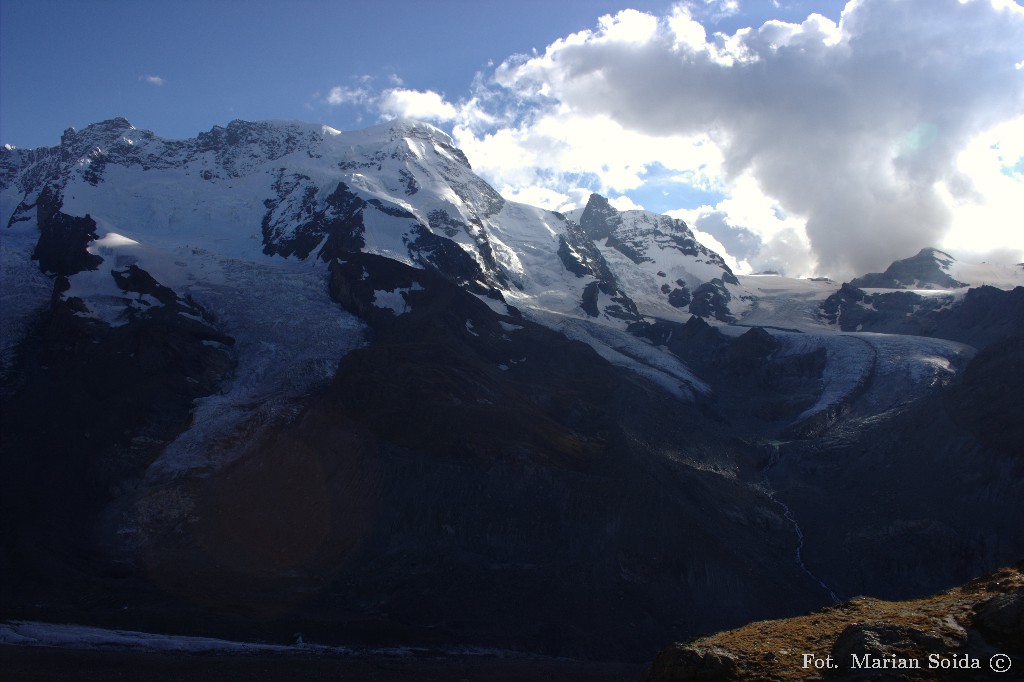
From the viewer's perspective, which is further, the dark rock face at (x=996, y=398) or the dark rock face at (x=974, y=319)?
the dark rock face at (x=974, y=319)

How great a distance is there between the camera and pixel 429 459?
84.0 meters

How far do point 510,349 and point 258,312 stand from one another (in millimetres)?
39786

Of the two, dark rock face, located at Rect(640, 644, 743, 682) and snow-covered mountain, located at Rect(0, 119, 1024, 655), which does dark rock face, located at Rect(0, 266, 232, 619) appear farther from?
dark rock face, located at Rect(640, 644, 743, 682)

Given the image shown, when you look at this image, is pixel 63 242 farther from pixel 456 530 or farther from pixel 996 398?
pixel 996 398

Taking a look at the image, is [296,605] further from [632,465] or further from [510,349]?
[510,349]

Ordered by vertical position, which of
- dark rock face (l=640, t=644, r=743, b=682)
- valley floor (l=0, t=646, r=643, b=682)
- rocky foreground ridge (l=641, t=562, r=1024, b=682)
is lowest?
valley floor (l=0, t=646, r=643, b=682)

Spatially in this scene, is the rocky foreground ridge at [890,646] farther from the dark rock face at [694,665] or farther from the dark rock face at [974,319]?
the dark rock face at [974,319]

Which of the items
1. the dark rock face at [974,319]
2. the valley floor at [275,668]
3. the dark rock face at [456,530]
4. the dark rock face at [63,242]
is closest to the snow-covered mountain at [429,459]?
the dark rock face at [456,530]

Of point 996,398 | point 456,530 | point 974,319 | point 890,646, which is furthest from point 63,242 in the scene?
point 974,319

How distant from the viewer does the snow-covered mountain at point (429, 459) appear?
69312 millimetres

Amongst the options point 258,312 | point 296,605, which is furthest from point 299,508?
point 258,312

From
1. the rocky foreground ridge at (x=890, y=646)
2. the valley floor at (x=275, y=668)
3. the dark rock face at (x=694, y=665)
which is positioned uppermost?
the rocky foreground ridge at (x=890, y=646)

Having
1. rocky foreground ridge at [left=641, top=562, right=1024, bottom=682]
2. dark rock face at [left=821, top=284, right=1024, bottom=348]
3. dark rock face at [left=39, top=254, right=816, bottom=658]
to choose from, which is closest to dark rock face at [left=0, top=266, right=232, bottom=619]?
dark rock face at [left=39, top=254, right=816, bottom=658]

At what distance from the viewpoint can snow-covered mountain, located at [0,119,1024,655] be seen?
2729 inches
